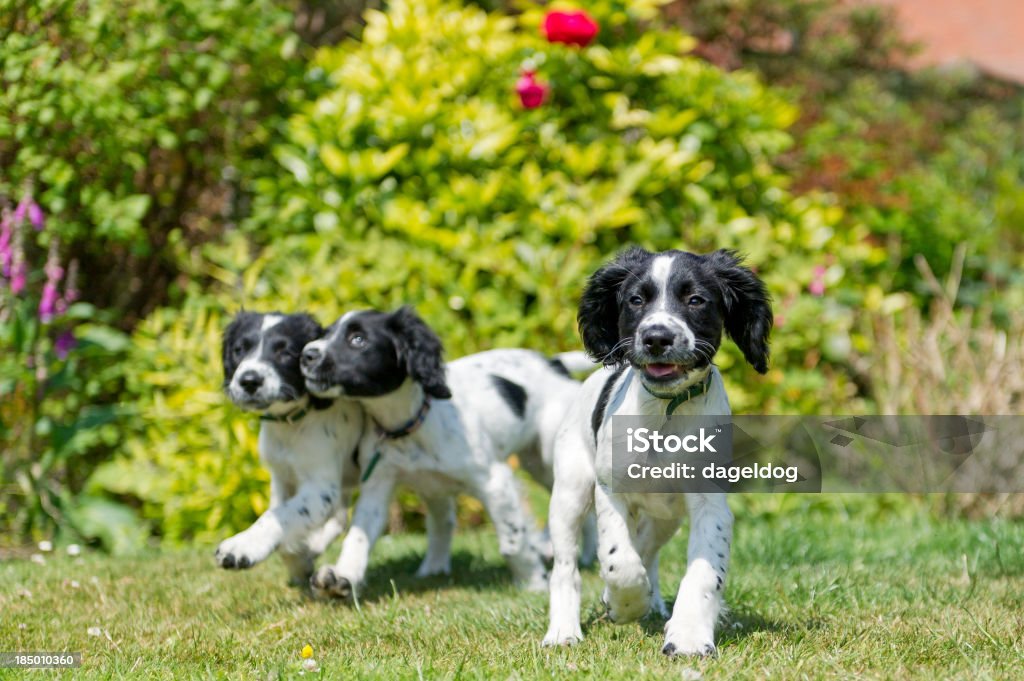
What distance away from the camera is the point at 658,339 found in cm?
313

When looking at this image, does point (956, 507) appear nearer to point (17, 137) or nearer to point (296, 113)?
point (296, 113)

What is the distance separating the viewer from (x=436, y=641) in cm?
346

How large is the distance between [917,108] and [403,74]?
654cm

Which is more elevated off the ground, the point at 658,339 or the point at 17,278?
the point at 658,339

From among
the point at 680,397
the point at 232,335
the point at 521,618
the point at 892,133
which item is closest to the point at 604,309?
the point at 680,397

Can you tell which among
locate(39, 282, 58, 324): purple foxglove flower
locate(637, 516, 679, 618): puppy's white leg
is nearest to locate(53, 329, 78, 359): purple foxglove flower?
locate(39, 282, 58, 324): purple foxglove flower

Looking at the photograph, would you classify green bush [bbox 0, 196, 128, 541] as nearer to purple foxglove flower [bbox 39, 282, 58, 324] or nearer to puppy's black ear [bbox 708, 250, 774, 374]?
purple foxglove flower [bbox 39, 282, 58, 324]

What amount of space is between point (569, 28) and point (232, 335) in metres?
3.10

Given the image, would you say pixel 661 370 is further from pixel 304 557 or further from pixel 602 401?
Result: pixel 304 557

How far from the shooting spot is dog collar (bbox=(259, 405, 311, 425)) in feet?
15.0

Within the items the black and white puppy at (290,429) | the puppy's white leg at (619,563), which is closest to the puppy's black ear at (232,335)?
the black and white puppy at (290,429)

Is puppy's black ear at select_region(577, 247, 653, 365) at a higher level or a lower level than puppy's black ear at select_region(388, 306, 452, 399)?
higher

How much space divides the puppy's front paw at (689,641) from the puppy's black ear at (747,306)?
813 millimetres

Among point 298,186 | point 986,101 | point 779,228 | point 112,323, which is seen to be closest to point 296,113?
point 298,186
